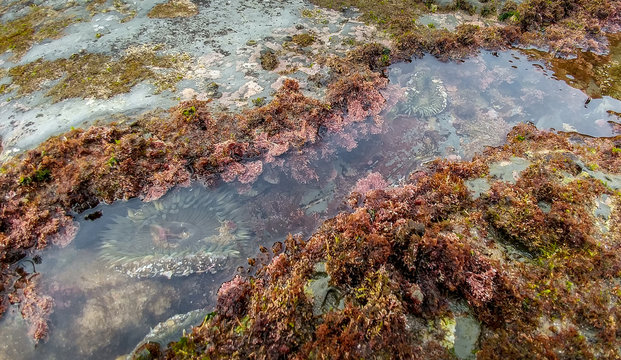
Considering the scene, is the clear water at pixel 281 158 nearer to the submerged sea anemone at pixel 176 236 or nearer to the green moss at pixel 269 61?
the submerged sea anemone at pixel 176 236

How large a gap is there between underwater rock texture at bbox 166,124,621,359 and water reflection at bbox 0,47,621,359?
0.73 metres

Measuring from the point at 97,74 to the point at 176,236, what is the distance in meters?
5.13

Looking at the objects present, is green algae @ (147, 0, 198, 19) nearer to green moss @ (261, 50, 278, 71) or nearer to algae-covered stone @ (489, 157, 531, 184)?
green moss @ (261, 50, 278, 71)

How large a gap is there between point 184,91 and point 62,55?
3.81m

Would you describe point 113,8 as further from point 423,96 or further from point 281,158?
point 423,96

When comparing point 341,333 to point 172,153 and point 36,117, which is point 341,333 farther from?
point 36,117

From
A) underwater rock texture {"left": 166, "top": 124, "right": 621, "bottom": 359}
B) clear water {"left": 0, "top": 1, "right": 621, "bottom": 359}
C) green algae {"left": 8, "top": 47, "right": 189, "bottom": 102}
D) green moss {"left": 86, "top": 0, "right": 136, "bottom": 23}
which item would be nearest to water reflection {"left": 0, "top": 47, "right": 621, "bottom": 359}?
clear water {"left": 0, "top": 1, "right": 621, "bottom": 359}

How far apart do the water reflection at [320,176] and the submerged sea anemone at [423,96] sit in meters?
0.03

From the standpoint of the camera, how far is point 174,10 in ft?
32.4

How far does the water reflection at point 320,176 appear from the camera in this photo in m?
4.71

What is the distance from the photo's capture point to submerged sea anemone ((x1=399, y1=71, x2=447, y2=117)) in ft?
25.6

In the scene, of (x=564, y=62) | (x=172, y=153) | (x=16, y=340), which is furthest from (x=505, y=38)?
(x=16, y=340)

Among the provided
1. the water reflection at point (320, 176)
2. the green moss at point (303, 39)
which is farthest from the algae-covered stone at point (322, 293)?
the green moss at point (303, 39)

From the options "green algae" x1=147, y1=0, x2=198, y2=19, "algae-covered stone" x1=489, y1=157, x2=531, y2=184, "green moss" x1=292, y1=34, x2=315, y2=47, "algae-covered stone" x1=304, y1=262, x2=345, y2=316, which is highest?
"green algae" x1=147, y1=0, x2=198, y2=19
